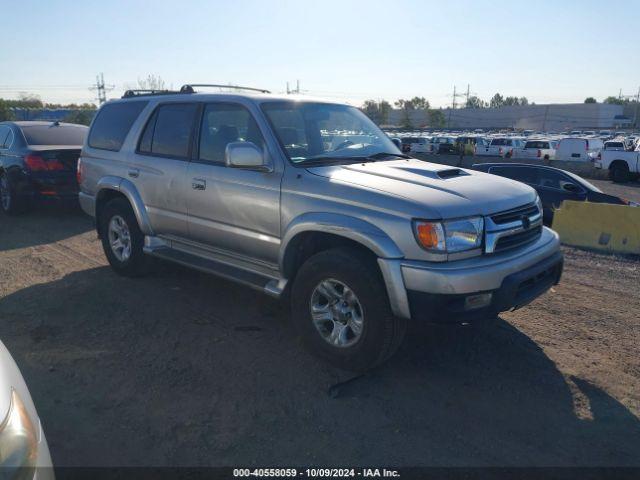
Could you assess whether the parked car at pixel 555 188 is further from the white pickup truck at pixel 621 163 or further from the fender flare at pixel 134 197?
the white pickup truck at pixel 621 163

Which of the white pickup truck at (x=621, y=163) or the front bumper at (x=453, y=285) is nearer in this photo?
the front bumper at (x=453, y=285)

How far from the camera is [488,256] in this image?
359cm

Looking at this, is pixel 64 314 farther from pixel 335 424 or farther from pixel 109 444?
pixel 335 424

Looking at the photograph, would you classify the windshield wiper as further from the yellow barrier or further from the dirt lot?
the yellow barrier

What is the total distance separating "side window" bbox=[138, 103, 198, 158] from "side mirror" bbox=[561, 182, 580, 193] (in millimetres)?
7662

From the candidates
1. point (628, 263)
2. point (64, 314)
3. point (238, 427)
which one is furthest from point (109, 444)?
point (628, 263)

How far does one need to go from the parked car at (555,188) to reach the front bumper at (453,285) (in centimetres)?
644

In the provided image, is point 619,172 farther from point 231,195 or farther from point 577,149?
point 231,195

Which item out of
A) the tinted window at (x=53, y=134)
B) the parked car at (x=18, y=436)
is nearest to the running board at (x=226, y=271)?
the parked car at (x=18, y=436)

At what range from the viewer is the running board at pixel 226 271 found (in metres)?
4.24

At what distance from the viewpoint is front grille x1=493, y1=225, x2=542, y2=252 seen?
3689 mm

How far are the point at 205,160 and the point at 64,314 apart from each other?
6.53ft

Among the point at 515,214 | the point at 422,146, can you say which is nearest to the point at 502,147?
the point at 422,146

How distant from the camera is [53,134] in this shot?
962 cm
